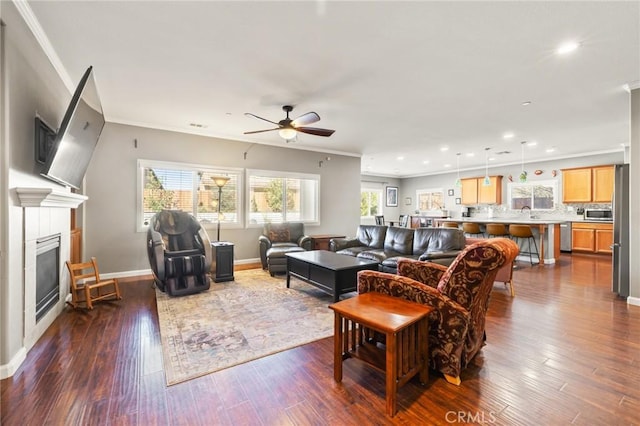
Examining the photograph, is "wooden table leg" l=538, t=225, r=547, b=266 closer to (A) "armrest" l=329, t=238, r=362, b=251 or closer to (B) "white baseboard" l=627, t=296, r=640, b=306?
(B) "white baseboard" l=627, t=296, r=640, b=306

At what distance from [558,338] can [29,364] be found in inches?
175

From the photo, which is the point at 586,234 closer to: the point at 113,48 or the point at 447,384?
the point at 447,384

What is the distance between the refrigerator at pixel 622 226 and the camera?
3.75 meters

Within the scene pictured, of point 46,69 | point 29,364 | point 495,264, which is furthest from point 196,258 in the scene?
point 495,264

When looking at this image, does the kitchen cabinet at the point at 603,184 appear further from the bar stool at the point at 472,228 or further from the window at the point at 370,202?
the window at the point at 370,202

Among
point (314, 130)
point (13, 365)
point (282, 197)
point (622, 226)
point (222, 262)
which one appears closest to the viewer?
point (13, 365)

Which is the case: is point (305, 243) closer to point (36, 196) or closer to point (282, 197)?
point (282, 197)

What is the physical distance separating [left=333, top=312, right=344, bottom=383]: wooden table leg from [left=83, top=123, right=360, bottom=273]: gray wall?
4.36 metres

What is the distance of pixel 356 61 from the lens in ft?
9.64

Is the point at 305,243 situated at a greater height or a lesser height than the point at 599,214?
lesser

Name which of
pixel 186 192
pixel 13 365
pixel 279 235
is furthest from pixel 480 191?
pixel 13 365

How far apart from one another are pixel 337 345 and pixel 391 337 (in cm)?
49

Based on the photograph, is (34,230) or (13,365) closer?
(13,365)

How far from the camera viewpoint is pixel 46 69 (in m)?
2.80
